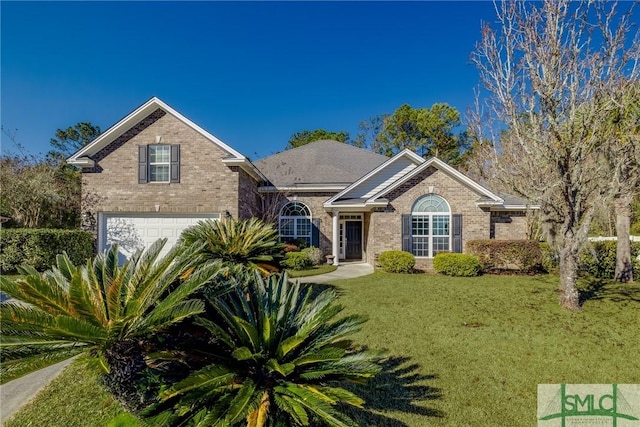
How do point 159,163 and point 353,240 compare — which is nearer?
point 159,163

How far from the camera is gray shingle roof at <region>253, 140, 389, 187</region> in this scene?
60.8ft

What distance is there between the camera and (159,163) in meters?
14.3

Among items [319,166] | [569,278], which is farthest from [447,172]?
[319,166]

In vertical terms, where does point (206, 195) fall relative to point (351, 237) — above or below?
above

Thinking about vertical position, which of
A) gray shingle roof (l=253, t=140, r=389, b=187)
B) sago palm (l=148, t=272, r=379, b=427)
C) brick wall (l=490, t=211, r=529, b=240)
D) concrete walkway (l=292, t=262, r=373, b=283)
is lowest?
concrete walkway (l=292, t=262, r=373, b=283)

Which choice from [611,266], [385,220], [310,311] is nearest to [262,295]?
[310,311]

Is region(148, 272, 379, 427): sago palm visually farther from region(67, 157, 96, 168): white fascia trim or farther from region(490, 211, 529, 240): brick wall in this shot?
region(490, 211, 529, 240): brick wall

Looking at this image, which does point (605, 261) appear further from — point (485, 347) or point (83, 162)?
point (83, 162)

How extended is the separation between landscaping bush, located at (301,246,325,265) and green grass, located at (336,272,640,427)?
199 inches

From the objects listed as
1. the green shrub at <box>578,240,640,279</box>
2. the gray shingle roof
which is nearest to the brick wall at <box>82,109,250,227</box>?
the gray shingle roof

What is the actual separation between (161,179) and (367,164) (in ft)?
40.2

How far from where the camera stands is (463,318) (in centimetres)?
802

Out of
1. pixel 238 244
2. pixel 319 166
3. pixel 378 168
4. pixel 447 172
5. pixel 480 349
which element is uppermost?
pixel 319 166

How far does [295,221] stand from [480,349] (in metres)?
12.8
